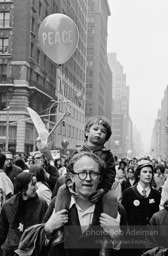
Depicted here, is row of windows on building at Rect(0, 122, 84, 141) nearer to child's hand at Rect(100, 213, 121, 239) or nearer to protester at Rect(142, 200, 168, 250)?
protester at Rect(142, 200, 168, 250)

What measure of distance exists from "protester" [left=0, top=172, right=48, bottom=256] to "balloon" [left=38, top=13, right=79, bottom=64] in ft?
23.6

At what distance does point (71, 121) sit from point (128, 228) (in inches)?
2515

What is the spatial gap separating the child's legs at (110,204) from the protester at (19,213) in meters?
1.98

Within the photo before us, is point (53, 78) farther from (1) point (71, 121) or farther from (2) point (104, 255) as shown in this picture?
(2) point (104, 255)

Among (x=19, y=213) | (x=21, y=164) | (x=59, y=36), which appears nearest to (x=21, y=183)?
(x=19, y=213)

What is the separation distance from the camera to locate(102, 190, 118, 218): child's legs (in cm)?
249

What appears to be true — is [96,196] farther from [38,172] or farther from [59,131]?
[59,131]

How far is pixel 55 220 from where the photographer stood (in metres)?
2.42

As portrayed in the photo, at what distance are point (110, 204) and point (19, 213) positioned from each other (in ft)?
6.73

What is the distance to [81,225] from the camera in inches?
96.3

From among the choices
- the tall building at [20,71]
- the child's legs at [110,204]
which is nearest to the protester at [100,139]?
the child's legs at [110,204]

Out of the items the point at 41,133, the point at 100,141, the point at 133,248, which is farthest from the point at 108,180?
the point at 41,133

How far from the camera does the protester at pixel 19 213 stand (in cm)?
423

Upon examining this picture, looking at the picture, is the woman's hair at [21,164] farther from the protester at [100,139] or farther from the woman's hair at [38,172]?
the protester at [100,139]
